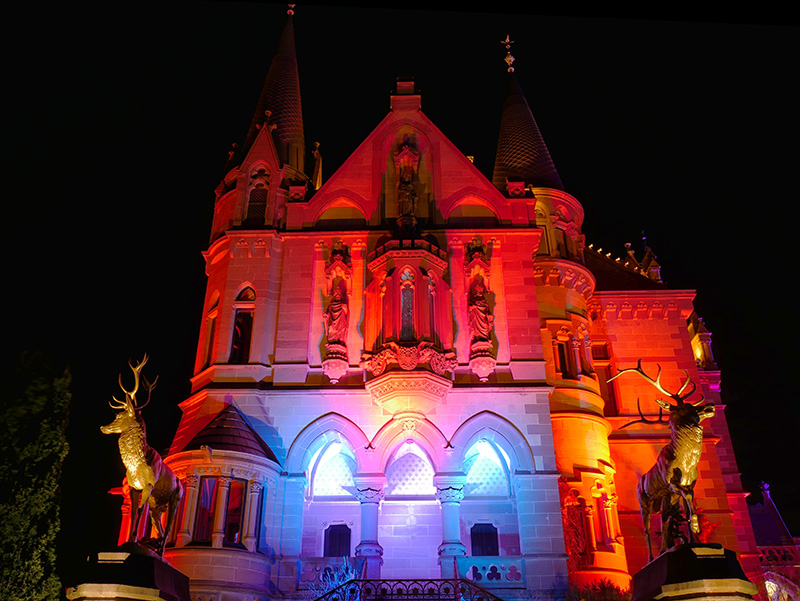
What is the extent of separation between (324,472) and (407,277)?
715 centimetres

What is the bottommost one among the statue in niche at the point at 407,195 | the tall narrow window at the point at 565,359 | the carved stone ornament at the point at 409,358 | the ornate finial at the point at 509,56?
the carved stone ornament at the point at 409,358

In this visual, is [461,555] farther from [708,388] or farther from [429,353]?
[708,388]

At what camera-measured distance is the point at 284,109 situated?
100 ft

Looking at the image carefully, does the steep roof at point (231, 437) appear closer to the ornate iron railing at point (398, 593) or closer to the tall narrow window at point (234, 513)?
the tall narrow window at point (234, 513)

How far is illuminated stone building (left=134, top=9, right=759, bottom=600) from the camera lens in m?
19.5

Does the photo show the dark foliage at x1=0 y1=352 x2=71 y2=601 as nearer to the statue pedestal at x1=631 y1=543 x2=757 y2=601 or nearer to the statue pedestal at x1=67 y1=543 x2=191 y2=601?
the statue pedestal at x1=67 y1=543 x2=191 y2=601

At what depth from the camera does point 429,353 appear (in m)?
21.3

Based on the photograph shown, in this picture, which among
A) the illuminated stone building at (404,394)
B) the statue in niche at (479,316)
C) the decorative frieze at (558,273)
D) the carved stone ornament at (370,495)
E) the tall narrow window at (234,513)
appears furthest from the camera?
the decorative frieze at (558,273)

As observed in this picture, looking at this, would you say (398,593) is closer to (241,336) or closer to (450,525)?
(450,525)

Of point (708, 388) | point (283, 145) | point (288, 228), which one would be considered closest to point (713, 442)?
point (708, 388)

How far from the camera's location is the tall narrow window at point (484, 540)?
22.0 m

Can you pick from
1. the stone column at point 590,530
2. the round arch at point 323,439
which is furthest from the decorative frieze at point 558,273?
the round arch at point 323,439

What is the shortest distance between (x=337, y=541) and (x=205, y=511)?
427 centimetres

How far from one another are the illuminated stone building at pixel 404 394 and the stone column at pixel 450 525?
0.19 ft
